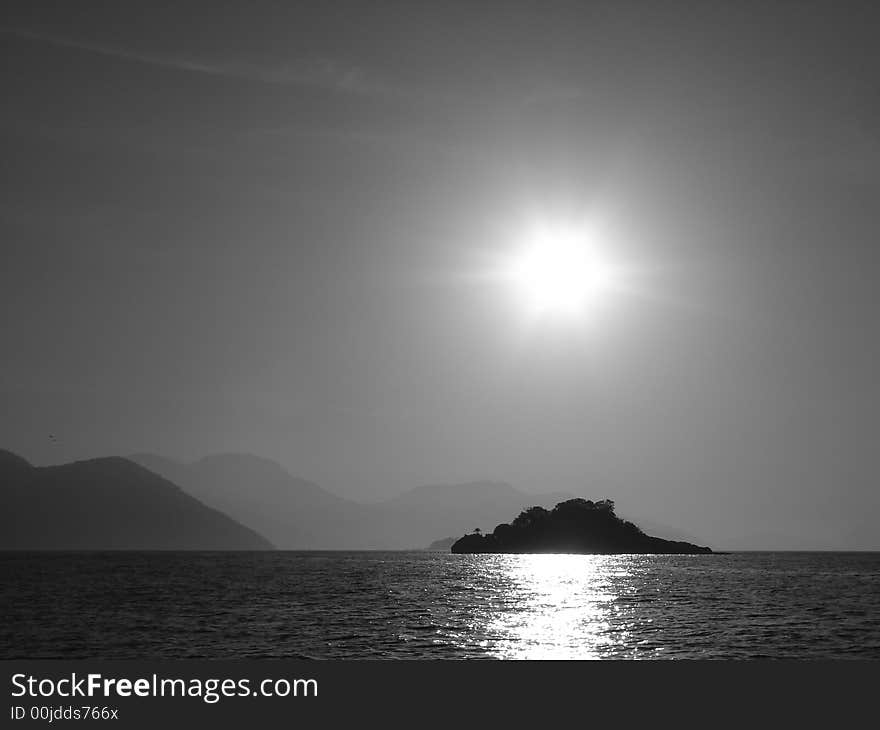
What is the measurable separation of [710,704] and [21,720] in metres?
18.0

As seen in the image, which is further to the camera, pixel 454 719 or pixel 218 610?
pixel 218 610

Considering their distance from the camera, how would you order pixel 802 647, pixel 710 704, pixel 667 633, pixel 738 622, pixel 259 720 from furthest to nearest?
pixel 738 622
pixel 667 633
pixel 802 647
pixel 710 704
pixel 259 720

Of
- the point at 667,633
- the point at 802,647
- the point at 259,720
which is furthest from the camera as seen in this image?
the point at 667,633

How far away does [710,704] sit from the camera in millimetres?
21094

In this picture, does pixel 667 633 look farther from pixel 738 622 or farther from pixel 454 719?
pixel 454 719

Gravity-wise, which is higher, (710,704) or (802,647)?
(710,704)

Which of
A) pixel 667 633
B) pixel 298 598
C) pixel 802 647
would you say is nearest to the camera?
pixel 802 647

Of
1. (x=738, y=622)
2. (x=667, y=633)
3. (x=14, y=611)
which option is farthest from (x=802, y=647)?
(x=14, y=611)

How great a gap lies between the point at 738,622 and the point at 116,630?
181 feet

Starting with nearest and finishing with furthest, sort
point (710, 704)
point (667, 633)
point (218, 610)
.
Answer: point (710, 704), point (667, 633), point (218, 610)

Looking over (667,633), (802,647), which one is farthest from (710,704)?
(667,633)

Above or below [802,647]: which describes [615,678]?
above

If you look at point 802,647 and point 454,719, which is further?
point 802,647

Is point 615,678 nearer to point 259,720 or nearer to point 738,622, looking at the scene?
point 259,720
